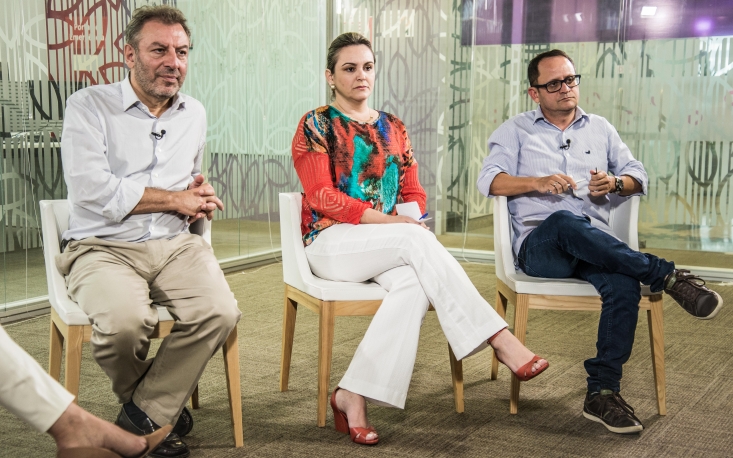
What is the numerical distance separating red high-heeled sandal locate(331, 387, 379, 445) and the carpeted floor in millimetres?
26

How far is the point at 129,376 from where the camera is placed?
231cm

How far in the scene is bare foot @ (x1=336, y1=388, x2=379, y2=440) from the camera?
2570 millimetres

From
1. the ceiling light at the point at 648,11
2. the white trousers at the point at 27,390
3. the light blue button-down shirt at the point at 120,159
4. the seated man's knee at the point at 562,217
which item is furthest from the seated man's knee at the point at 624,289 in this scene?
the ceiling light at the point at 648,11

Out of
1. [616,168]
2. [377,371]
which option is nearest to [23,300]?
[377,371]

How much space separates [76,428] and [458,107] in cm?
509

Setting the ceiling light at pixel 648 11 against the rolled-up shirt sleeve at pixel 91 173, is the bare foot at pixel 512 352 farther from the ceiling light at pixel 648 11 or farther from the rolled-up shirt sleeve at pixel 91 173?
the ceiling light at pixel 648 11

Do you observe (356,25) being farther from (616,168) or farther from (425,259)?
(425,259)

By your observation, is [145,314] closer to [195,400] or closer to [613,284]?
[195,400]

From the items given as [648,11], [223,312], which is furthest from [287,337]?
[648,11]

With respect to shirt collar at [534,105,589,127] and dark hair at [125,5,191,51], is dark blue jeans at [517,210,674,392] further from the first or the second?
dark hair at [125,5,191,51]

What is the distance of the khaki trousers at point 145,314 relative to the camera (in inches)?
89.0

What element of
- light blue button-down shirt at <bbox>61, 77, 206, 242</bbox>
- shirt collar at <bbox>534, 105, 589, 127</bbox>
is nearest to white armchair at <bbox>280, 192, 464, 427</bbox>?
light blue button-down shirt at <bbox>61, 77, 206, 242</bbox>

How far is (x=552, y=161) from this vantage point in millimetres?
3199

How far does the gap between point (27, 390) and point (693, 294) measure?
2.00 meters
